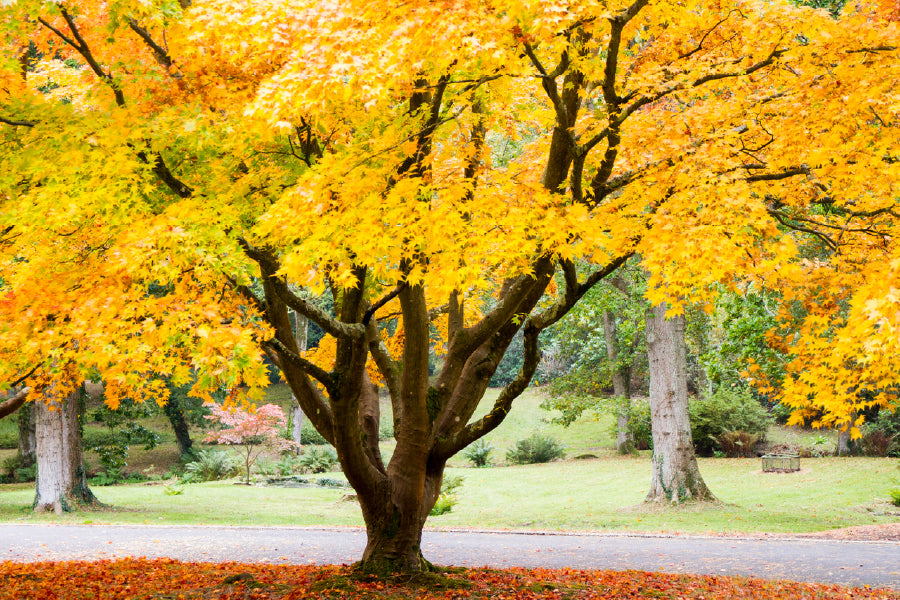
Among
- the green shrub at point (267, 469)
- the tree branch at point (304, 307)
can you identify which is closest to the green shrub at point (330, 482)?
the green shrub at point (267, 469)

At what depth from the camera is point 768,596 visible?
7176mm

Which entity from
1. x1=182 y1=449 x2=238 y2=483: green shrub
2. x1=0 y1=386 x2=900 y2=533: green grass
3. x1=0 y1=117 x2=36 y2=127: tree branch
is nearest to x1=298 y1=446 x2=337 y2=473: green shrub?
x1=0 y1=386 x2=900 y2=533: green grass

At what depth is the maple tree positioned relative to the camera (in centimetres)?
528

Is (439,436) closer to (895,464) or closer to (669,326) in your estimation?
(669,326)

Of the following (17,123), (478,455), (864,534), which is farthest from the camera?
(478,455)

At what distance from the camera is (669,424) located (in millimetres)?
15805

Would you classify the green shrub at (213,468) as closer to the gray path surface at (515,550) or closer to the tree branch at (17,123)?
the gray path surface at (515,550)

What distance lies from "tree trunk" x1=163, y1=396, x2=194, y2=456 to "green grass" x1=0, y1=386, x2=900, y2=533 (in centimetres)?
537

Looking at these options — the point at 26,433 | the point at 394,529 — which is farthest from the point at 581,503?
the point at 26,433

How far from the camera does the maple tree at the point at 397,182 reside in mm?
5281

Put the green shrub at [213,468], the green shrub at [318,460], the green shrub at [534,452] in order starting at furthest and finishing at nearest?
the green shrub at [534,452]
the green shrub at [318,460]
the green shrub at [213,468]

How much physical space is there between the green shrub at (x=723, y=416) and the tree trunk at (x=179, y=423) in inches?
789

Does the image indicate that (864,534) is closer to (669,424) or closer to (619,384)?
(669,424)

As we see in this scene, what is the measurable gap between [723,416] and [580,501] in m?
9.88
